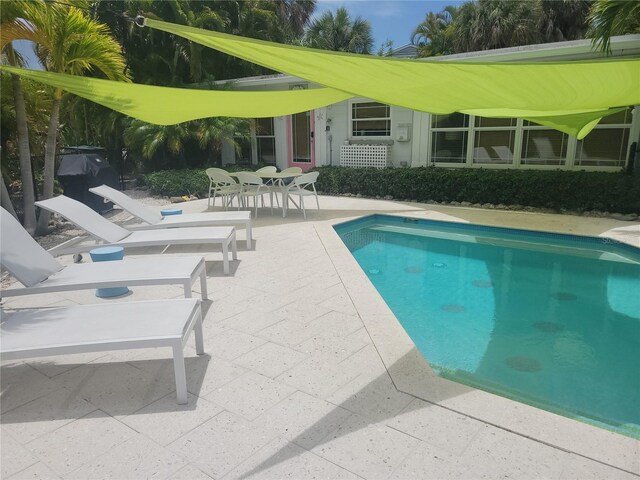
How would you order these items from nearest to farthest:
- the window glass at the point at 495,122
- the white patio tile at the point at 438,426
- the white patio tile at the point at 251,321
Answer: the white patio tile at the point at 438,426
the white patio tile at the point at 251,321
the window glass at the point at 495,122

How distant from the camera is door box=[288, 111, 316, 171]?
13.1 metres

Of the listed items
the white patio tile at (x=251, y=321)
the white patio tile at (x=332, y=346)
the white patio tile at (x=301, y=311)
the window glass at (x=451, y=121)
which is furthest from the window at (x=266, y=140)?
the white patio tile at (x=332, y=346)

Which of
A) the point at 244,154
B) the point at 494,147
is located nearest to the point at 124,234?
the point at 494,147

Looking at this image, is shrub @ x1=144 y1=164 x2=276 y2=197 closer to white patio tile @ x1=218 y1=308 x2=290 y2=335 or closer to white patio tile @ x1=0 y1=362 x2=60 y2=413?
white patio tile @ x1=218 y1=308 x2=290 y2=335

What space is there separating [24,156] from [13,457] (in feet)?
18.8

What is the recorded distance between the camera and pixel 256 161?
14.3 metres

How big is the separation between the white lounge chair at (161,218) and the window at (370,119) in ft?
22.1

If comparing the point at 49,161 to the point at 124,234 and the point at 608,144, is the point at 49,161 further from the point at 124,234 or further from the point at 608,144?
the point at 608,144

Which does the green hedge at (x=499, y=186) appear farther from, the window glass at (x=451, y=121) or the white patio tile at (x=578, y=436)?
the white patio tile at (x=578, y=436)

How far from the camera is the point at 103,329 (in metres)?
2.54

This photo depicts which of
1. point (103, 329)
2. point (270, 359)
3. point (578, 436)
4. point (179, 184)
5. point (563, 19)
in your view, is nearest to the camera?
point (578, 436)

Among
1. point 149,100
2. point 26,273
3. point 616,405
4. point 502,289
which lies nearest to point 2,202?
point 149,100

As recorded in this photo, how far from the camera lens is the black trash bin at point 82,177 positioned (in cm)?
812

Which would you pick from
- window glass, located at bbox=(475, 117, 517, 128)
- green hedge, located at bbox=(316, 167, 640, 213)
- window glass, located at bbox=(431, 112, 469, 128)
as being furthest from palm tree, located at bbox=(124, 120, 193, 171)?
window glass, located at bbox=(475, 117, 517, 128)
